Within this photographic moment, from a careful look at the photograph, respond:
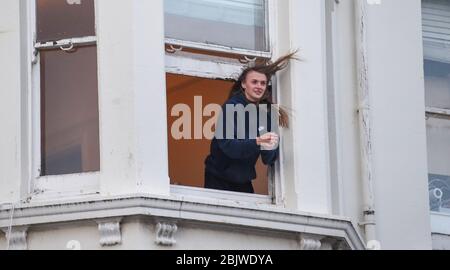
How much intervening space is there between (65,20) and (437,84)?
295 centimetres

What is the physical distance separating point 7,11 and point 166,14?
1.01m

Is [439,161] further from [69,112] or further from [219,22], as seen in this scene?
[69,112]

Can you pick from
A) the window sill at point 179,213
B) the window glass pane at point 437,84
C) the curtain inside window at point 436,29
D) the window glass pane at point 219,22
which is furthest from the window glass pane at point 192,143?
the curtain inside window at point 436,29

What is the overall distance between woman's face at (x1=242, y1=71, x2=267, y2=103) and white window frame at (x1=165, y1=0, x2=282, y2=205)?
109 mm

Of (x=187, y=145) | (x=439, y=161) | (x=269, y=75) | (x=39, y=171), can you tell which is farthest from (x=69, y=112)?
(x=439, y=161)

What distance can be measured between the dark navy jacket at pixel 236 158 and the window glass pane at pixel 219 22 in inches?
24.4

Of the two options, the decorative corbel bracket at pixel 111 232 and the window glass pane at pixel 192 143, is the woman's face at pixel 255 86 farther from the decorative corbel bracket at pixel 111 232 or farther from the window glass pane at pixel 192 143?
the decorative corbel bracket at pixel 111 232

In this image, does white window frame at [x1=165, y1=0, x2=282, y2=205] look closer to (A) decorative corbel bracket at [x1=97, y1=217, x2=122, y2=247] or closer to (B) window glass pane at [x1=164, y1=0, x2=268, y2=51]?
(B) window glass pane at [x1=164, y1=0, x2=268, y2=51]

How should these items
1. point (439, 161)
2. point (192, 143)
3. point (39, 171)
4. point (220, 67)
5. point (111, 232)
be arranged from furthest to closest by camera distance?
point (439, 161), point (220, 67), point (192, 143), point (39, 171), point (111, 232)

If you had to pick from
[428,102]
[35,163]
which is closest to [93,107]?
[35,163]

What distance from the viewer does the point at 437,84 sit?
16.4 metres

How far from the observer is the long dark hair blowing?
589 inches

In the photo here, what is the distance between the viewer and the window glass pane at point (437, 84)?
53.6 feet
